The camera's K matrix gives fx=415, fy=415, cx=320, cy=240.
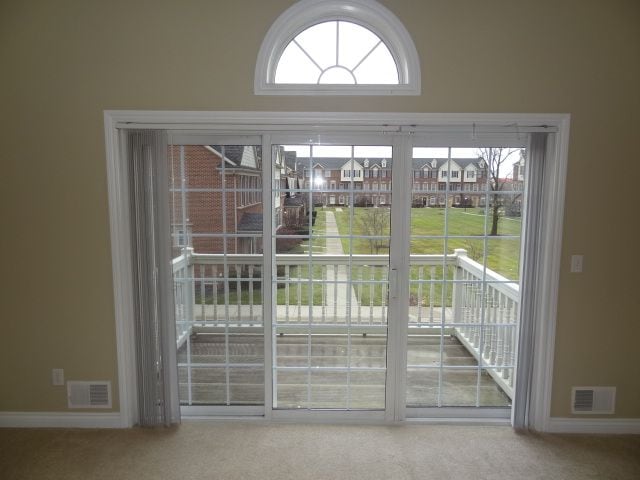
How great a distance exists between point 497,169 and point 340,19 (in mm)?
1444

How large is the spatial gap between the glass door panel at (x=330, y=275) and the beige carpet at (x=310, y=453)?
0.32 m

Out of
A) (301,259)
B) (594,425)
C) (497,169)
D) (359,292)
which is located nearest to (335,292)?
(359,292)

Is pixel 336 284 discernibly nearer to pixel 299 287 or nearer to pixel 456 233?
pixel 299 287

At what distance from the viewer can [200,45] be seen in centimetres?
260

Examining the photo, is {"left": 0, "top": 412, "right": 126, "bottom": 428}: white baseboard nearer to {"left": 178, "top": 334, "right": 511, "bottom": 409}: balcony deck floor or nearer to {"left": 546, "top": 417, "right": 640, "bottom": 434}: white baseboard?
{"left": 178, "top": 334, "right": 511, "bottom": 409}: balcony deck floor

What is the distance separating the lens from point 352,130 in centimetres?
270

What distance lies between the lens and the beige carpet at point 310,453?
247cm

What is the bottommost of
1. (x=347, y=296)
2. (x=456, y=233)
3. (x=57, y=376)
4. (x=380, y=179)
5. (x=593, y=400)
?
(x=593, y=400)

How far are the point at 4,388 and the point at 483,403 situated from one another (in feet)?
11.2

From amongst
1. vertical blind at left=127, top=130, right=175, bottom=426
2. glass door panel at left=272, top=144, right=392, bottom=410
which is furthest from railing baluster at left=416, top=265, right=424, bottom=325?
vertical blind at left=127, top=130, right=175, bottom=426

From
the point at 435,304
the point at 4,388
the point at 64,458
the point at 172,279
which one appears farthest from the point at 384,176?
the point at 4,388

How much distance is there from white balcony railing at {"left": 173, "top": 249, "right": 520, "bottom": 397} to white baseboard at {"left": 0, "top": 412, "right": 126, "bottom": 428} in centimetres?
69

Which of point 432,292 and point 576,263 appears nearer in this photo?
point 576,263

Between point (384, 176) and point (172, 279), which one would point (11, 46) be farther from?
point (384, 176)
